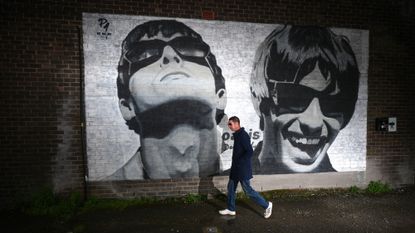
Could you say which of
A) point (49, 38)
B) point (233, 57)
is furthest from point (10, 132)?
point (233, 57)

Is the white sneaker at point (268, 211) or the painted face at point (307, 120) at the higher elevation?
the painted face at point (307, 120)

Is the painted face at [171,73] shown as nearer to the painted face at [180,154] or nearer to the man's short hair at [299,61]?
the painted face at [180,154]

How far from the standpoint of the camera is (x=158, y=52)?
626 cm

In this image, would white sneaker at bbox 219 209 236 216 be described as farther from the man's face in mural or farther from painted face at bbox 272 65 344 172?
painted face at bbox 272 65 344 172

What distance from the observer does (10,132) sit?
5746 mm

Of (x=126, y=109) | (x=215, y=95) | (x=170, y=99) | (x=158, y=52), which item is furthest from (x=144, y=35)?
(x=215, y=95)

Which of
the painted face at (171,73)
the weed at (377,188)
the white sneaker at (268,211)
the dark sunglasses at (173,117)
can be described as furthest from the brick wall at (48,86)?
the weed at (377,188)

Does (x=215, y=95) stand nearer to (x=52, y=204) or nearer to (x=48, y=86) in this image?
(x=48, y=86)

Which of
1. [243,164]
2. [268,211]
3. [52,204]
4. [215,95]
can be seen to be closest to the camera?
[243,164]

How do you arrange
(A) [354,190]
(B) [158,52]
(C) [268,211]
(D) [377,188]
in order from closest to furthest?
(C) [268,211]
(B) [158,52]
(A) [354,190]
(D) [377,188]

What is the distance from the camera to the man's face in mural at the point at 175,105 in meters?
6.23

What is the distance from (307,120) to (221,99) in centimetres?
209

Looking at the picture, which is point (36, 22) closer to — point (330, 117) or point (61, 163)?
point (61, 163)

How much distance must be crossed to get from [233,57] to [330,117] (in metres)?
2.69
